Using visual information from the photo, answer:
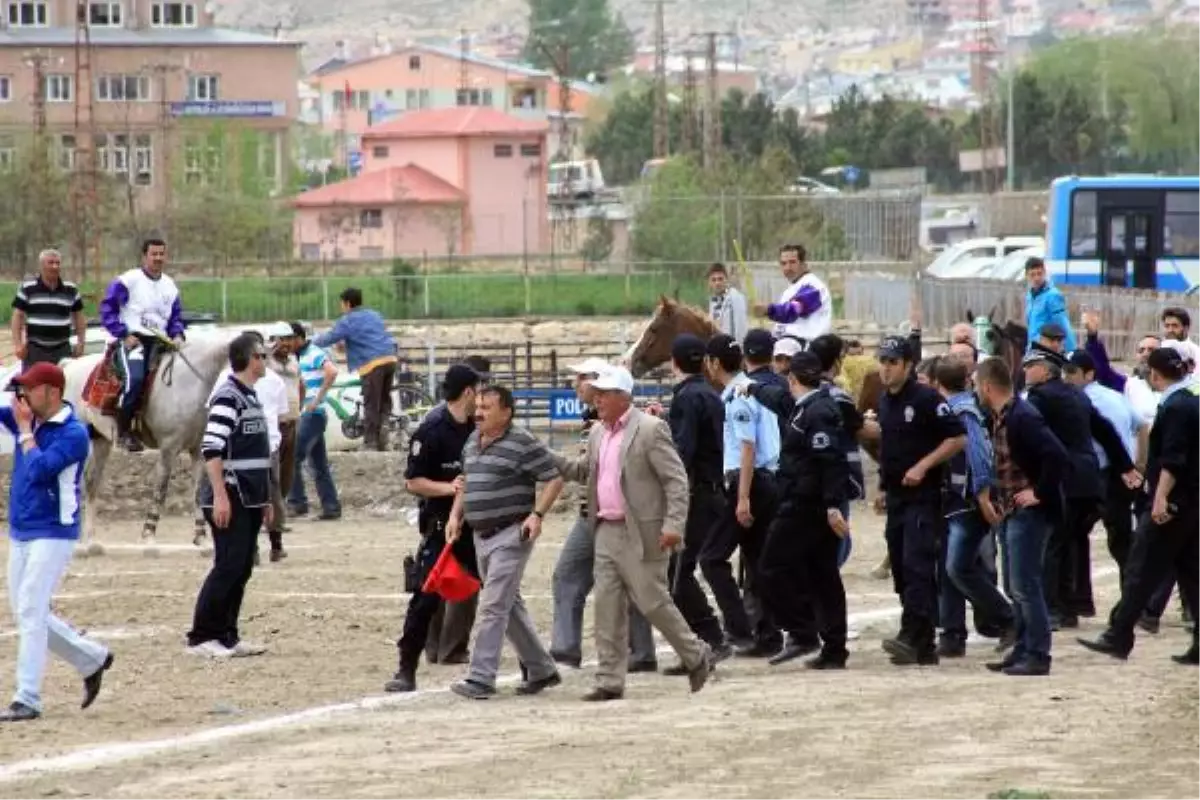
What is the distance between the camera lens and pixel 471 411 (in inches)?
601

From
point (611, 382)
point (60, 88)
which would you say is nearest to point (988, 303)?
point (611, 382)

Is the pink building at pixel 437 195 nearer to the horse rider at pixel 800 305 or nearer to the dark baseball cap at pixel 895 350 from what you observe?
the horse rider at pixel 800 305

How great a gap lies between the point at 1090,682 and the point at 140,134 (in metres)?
106

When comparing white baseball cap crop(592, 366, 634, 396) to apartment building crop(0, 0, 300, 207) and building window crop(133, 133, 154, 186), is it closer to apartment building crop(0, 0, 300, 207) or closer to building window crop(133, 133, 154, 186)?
apartment building crop(0, 0, 300, 207)

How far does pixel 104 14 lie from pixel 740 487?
12117cm

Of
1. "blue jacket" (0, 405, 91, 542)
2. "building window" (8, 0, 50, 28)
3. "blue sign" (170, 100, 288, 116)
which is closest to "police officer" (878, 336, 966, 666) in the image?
"blue jacket" (0, 405, 91, 542)

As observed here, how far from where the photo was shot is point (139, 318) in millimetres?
22922

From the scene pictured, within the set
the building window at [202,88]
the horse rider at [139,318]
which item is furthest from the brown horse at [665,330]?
the building window at [202,88]

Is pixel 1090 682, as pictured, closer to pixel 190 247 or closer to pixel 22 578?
pixel 22 578

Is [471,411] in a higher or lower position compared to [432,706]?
higher

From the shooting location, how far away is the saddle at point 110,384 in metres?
23.2

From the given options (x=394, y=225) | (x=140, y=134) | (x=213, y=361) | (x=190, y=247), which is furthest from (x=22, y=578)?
(x=140, y=134)

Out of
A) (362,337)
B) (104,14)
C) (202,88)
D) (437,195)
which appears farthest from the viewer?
(104,14)

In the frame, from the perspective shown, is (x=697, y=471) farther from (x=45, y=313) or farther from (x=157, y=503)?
(x=45, y=313)
